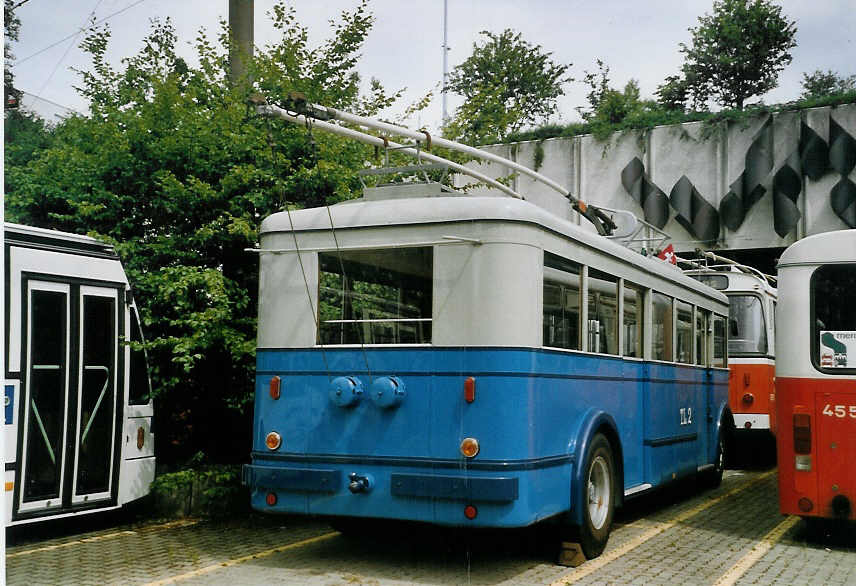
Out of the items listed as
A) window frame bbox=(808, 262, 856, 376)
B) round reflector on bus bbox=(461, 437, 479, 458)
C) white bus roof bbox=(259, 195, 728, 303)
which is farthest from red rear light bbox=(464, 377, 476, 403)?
window frame bbox=(808, 262, 856, 376)

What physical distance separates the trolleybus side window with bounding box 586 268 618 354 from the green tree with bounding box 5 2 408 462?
11.4 ft

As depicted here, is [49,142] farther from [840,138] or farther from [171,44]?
[840,138]

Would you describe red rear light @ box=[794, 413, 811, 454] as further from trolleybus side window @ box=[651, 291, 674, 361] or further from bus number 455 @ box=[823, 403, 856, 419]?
trolleybus side window @ box=[651, 291, 674, 361]

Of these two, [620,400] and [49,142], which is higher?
[49,142]

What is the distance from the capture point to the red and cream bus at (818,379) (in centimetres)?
886

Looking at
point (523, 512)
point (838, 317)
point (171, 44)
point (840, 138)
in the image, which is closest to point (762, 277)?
point (840, 138)

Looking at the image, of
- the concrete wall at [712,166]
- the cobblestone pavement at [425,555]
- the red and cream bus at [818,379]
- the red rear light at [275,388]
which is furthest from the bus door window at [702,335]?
the concrete wall at [712,166]

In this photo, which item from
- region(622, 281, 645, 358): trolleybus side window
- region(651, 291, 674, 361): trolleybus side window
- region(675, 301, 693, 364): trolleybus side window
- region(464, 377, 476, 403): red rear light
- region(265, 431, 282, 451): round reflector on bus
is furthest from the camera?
region(675, 301, 693, 364): trolleybus side window

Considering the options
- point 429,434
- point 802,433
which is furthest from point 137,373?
point 802,433

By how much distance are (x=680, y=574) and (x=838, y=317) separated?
2911 millimetres

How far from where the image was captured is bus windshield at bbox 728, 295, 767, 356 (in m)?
17.0

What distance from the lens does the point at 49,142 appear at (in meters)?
13.3

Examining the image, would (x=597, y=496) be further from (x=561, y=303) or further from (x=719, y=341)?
(x=719, y=341)

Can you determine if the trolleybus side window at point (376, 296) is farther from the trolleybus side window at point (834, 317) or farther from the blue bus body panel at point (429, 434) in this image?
the trolleybus side window at point (834, 317)
